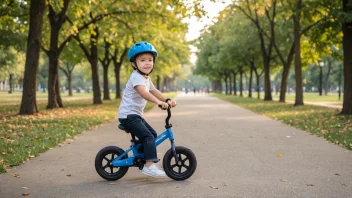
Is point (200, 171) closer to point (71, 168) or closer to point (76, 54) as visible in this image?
point (71, 168)

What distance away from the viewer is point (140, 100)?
4.79m

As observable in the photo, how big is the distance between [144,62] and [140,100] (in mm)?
473

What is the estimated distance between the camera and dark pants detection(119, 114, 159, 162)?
4664 millimetres

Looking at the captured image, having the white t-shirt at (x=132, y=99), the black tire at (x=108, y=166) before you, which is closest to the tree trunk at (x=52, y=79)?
the black tire at (x=108, y=166)

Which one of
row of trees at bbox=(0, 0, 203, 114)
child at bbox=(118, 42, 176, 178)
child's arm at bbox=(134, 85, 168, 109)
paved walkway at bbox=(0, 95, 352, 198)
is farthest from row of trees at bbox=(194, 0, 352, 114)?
child's arm at bbox=(134, 85, 168, 109)

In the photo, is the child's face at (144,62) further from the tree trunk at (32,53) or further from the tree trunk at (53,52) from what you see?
the tree trunk at (53,52)

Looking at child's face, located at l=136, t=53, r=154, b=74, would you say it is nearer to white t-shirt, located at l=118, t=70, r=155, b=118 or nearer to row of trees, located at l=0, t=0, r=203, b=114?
white t-shirt, located at l=118, t=70, r=155, b=118

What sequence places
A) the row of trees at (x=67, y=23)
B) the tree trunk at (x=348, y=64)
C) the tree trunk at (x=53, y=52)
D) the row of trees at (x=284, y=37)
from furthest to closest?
the tree trunk at (x=53, y=52) < the row of trees at (x=67, y=23) < the row of trees at (x=284, y=37) < the tree trunk at (x=348, y=64)

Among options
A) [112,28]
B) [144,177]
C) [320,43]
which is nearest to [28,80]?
[112,28]

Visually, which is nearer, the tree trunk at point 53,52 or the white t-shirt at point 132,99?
the white t-shirt at point 132,99

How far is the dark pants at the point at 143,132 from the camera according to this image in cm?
466

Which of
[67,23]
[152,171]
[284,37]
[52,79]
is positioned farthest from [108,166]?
[284,37]

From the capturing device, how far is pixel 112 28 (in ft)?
64.9

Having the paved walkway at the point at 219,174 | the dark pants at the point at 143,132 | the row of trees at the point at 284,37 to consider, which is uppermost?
the row of trees at the point at 284,37
